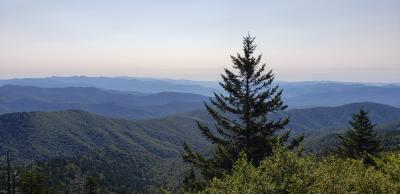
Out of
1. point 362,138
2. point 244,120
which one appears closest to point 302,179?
point 244,120

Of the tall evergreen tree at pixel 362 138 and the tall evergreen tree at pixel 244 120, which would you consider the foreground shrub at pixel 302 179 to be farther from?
the tall evergreen tree at pixel 362 138

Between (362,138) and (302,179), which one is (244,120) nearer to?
(302,179)

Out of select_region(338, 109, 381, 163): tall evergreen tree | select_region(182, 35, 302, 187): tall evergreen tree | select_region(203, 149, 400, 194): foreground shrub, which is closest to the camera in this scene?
select_region(203, 149, 400, 194): foreground shrub

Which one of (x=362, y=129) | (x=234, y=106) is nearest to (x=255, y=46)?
(x=234, y=106)

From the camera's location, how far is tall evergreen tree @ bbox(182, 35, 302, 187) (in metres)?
28.5

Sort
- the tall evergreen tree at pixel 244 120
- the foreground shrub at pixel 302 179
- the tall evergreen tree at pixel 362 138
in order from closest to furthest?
the foreground shrub at pixel 302 179 < the tall evergreen tree at pixel 244 120 < the tall evergreen tree at pixel 362 138

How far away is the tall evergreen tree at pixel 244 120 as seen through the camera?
1121 inches

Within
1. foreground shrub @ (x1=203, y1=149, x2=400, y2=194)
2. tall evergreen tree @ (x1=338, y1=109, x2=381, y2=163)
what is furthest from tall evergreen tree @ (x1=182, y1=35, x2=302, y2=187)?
tall evergreen tree @ (x1=338, y1=109, x2=381, y2=163)

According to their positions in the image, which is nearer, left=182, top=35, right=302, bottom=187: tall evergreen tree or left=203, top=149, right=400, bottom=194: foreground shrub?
left=203, top=149, right=400, bottom=194: foreground shrub

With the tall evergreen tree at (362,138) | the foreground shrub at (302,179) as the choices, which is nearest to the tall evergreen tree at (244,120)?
the foreground shrub at (302,179)

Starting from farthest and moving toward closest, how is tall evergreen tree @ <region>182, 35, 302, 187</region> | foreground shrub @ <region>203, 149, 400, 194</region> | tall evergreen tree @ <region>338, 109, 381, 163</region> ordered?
tall evergreen tree @ <region>338, 109, 381, 163</region> < tall evergreen tree @ <region>182, 35, 302, 187</region> < foreground shrub @ <region>203, 149, 400, 194</region>

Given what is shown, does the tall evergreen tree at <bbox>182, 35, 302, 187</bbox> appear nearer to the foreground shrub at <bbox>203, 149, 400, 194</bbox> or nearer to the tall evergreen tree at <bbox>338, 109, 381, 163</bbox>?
the foreground shrub at <bbox>203, 149, 400, 194</bbox>

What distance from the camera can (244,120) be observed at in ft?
95.0

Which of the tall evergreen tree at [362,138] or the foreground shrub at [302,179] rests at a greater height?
the foreground shrub at [302,179]
